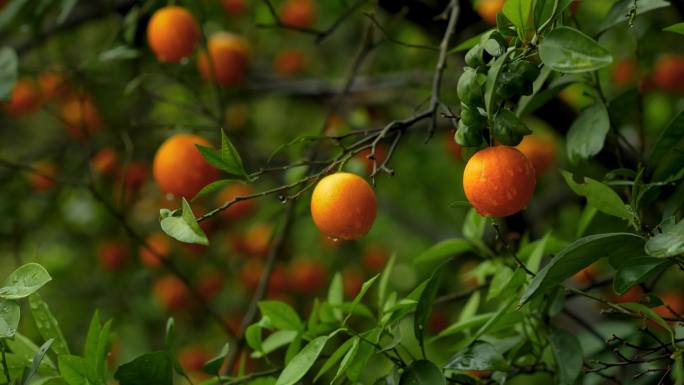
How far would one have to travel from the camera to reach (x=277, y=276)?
2.58 metres

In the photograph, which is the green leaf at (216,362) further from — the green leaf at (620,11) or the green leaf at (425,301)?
the green leaf at (620,11)

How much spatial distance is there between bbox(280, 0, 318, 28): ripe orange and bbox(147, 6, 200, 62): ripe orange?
4.02 ft

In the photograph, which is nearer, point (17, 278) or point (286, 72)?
point (17, 278)

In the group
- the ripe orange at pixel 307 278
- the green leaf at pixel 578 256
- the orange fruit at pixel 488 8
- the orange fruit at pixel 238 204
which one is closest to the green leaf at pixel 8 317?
the green leaf at pixel 578 256

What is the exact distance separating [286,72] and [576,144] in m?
1.94

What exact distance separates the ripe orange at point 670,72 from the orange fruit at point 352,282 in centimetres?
111

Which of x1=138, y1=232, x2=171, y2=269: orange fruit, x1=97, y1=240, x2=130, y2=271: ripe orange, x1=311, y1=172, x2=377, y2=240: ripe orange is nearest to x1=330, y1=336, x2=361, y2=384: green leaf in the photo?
x1=311, y1=172, x2=377, y2=240: ripe orange

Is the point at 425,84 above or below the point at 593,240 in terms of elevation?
below

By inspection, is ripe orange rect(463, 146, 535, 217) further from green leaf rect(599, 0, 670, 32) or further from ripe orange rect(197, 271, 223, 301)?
ripe orange rect(197, 271, 223, 301)

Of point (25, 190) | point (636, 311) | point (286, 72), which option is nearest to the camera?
point (636, 311)

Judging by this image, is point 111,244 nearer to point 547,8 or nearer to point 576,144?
point 576,144

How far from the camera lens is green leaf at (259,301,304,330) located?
1.08 metres

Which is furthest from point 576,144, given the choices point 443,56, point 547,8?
point 547,8

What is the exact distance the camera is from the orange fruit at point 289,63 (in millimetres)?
2979
